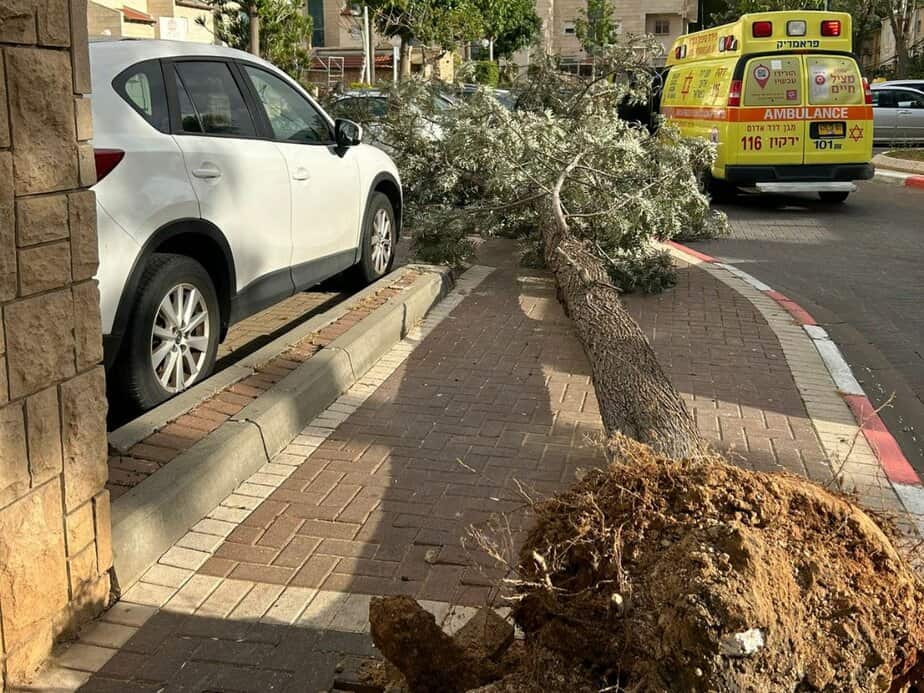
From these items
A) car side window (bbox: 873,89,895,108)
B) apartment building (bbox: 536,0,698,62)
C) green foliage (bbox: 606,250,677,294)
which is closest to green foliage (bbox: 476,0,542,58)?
apartment building (bbox: 536,0,698,62)

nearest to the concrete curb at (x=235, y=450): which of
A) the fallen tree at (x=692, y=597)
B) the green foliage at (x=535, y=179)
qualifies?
the fallen tree at (x=692, y=597)

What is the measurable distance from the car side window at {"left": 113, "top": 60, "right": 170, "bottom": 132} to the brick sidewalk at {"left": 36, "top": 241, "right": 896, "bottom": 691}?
1.88 meters

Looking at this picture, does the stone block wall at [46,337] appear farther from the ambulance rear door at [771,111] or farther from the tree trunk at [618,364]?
the ambulance rear door at [771,111]

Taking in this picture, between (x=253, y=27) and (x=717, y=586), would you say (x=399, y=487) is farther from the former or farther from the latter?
(x=253, y=27)

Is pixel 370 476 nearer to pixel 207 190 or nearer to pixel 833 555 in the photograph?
pixel 207 190

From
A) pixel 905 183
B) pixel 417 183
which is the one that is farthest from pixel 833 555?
pixel 905 183

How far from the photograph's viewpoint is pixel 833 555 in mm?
2621

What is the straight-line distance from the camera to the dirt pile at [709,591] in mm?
2326

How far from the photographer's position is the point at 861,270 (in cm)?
1116

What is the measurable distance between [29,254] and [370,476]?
229 cm

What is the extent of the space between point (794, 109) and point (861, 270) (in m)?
4.69

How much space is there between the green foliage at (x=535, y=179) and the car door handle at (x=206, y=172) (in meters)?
3.76

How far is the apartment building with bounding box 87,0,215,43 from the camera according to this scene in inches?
1159

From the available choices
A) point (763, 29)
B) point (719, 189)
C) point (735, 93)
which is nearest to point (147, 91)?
point (735, 93)
